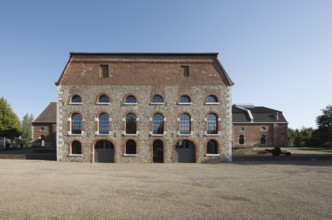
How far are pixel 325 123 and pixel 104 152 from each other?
4685cm

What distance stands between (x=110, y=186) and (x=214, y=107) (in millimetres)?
14907

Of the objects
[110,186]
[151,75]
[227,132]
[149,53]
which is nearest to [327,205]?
[110,186]

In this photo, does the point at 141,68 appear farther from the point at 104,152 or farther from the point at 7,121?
the point at 7,121

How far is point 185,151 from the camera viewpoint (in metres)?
22.1

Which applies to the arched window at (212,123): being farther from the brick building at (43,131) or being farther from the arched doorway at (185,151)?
the brick building at (43,131)

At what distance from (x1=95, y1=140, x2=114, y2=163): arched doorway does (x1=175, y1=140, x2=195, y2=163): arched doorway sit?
7.53 m

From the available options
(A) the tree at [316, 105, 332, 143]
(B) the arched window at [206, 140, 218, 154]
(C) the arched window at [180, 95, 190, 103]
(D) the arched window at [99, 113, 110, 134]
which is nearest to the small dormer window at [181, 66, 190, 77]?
(C) the arched window at [180, 95, 190, 103]

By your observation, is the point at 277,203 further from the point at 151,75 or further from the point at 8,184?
the point at 151,75

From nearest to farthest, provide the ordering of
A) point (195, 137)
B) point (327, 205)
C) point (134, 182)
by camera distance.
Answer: point (327, 205) < point (134, 182) < point (195, 137)

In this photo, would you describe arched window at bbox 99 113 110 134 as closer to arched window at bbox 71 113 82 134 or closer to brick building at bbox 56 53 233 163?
brick building at bbox 56 53 233 163

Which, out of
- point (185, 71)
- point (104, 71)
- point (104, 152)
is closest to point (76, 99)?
point (104, 71)

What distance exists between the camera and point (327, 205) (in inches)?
324

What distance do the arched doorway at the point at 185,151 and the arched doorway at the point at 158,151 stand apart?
172 cm

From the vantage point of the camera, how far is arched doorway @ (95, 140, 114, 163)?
22.0 m
